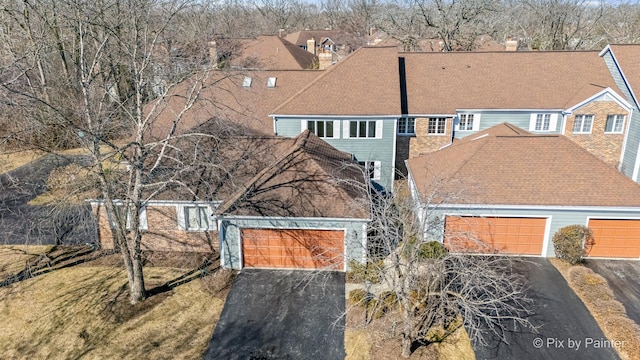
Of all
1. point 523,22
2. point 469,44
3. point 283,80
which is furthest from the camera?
point 523,22

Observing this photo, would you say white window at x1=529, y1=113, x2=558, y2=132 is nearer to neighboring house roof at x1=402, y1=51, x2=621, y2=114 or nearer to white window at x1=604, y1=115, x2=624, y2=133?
neighboring house roof at x1=402, y1=51, x2=621, y2=114

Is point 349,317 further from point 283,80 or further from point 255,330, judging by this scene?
point 283,80

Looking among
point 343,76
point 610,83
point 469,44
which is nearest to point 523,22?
point 469,44

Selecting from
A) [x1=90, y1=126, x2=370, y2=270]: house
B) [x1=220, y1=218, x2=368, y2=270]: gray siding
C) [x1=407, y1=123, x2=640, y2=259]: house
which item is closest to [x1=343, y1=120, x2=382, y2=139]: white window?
[x1=90, y1=126, x2=370, y2=270]: house

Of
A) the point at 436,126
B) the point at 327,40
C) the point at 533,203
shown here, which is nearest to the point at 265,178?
the point at 533,203

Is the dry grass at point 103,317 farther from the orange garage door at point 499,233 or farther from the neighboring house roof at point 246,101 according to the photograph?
the neighboring house roof at point 246,101

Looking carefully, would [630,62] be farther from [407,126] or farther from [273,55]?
[273,55]
